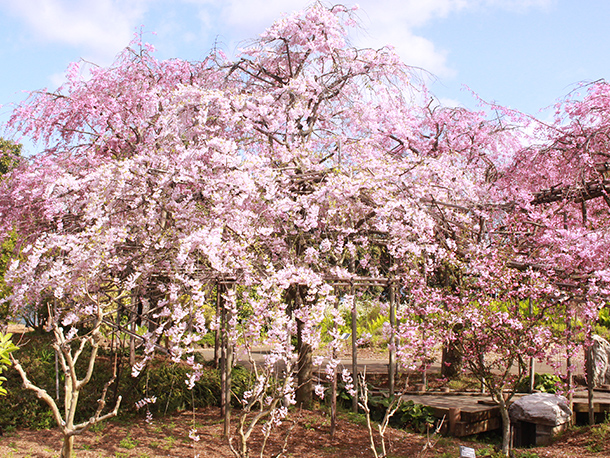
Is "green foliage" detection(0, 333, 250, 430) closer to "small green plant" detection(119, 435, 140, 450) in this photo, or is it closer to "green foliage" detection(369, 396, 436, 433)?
"small green plant" detection(119, 435, 140, 450)

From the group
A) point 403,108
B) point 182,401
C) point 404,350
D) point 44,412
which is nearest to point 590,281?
point 404,350

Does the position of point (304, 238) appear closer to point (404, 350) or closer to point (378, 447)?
point (404, 350)

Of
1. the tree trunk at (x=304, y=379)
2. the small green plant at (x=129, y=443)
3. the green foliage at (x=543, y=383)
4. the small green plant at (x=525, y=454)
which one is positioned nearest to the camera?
the small green plant at (x=525, y=454)

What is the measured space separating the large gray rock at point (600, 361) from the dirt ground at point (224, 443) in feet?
8.78

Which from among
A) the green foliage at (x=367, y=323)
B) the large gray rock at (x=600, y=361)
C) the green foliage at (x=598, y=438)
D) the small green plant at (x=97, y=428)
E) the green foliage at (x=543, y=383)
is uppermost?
the green foliage at (x=367, y=323)

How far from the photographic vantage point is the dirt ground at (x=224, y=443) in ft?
Answer: 21.5

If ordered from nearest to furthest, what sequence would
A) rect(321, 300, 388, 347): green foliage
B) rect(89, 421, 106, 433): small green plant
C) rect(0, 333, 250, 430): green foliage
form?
rect(89, 421, 106, 433): small green plant → rect(0, 333, 250, 430): green foliage → rect(321, 300, 388, 347): green foliage

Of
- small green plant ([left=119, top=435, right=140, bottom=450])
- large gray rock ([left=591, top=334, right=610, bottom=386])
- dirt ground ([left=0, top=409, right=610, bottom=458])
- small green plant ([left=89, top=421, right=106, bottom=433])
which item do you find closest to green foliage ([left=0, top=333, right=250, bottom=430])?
dirt ground ([left=0, top=409, right=610, bottom=458])

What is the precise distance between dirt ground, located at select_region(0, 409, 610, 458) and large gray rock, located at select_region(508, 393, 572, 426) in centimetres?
28

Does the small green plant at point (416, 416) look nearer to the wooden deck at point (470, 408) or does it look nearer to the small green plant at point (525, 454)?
the wooden deck at point (470, 408)

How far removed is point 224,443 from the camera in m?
6.89

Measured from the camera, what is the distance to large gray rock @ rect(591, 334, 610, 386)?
32.2 feet

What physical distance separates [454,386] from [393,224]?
4.59 m

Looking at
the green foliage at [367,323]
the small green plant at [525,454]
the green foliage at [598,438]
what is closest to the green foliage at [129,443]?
the small green plant at [525,454]
